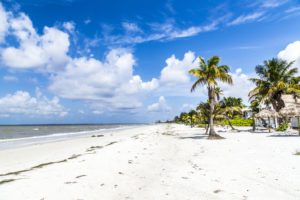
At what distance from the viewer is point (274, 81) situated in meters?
Result: 33.8

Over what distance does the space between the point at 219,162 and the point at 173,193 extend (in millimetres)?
4813

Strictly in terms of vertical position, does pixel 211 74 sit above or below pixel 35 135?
above

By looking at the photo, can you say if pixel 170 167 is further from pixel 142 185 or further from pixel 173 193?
pixel 173 193

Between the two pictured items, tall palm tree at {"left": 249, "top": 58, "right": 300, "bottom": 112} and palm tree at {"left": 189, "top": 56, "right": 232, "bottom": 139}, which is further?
tall palm tree at {"left": 249, "top": 58, "right": 300, "bottom": 112}

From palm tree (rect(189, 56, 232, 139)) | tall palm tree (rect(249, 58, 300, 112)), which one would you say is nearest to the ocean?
palm tree (rect(189, 56, 232, 139))

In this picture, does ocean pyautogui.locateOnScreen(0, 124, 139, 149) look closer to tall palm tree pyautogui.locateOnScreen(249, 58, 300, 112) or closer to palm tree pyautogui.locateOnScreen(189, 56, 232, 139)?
palm tree pyautogui.locateOnScreen(189, 56, 232, 139)

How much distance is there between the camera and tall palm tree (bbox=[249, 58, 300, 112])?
1277 inches

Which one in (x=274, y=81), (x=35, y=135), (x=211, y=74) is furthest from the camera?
(x=35, y=135)

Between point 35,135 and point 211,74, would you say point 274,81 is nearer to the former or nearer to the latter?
point 211,74

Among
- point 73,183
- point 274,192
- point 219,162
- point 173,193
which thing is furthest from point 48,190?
point 219,162

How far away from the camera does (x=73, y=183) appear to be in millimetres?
7250

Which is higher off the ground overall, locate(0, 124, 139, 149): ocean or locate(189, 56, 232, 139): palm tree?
locate(189, 56, 232, 139): palm tree

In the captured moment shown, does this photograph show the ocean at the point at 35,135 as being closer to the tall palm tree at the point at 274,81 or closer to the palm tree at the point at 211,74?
the palm tree at the point at 211,74

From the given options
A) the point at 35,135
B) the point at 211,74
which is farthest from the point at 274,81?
the point at 35,135
